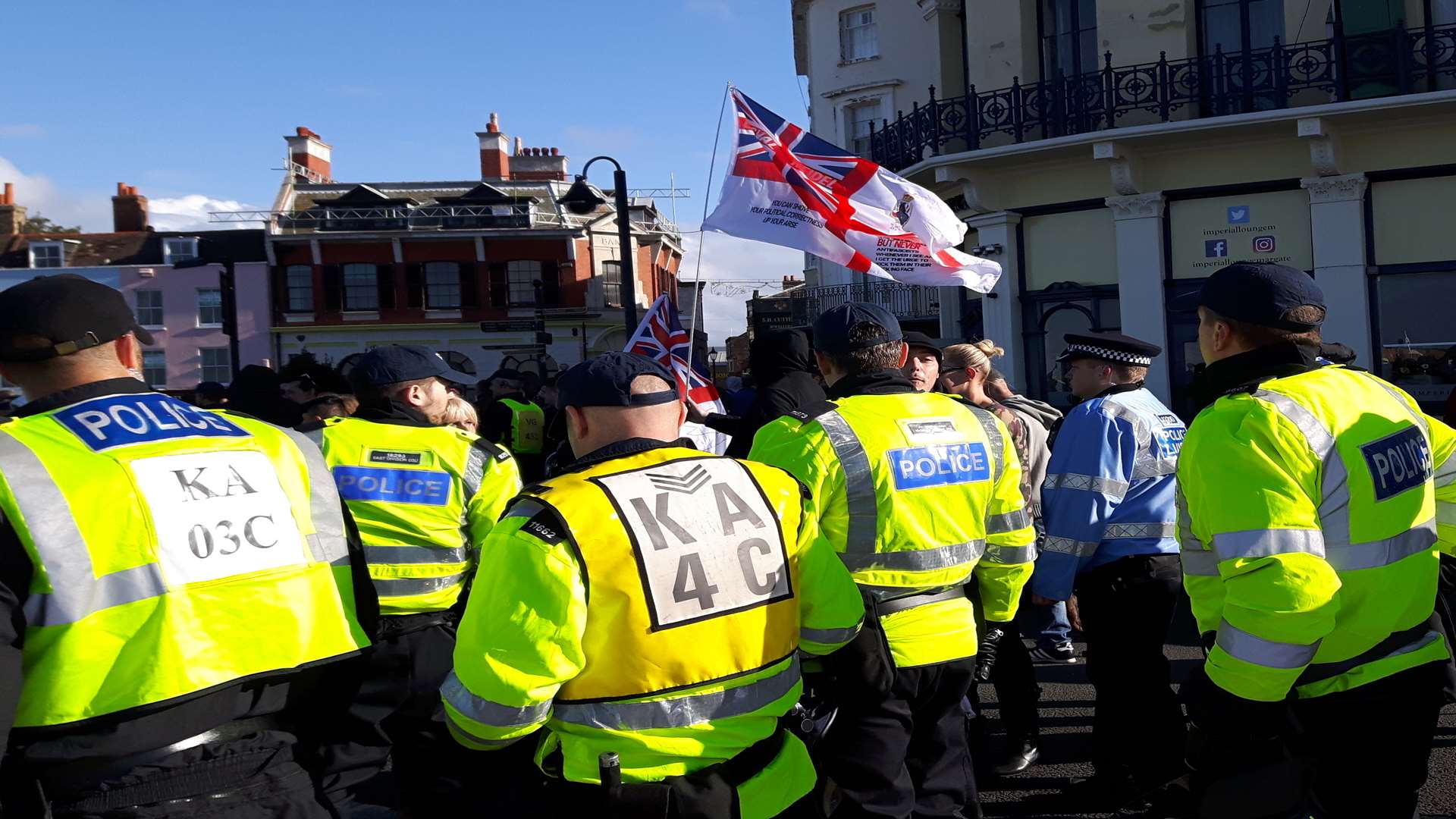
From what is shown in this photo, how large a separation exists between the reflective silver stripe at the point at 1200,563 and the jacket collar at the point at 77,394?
2.51 metres

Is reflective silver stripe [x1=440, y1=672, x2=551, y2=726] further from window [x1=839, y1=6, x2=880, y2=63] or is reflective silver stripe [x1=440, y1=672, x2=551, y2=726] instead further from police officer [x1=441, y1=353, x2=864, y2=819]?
window [x1=839, y1=6, x2=880, y2=63]

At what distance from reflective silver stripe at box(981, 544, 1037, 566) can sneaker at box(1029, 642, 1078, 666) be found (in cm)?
361

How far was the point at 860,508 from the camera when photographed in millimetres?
3625

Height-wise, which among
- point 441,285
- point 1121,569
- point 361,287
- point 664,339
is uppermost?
point 361,287

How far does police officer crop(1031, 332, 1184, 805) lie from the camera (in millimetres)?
4656

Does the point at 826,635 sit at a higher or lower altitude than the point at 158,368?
lower

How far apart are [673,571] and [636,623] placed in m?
0.14

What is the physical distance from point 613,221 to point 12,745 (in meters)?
45.5

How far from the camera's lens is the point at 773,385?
244 inches

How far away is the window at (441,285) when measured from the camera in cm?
4516

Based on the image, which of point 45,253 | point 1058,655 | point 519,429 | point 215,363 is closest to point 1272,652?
point 1058,655

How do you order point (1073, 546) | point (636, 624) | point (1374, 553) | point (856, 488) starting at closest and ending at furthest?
point (636, 624)
point (1374, 553)
point (856, 488)
point (1073, 546)

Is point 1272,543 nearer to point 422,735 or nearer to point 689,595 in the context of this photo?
point 689,595

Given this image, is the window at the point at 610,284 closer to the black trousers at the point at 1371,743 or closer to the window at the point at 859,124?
the window at the point at 859,124
